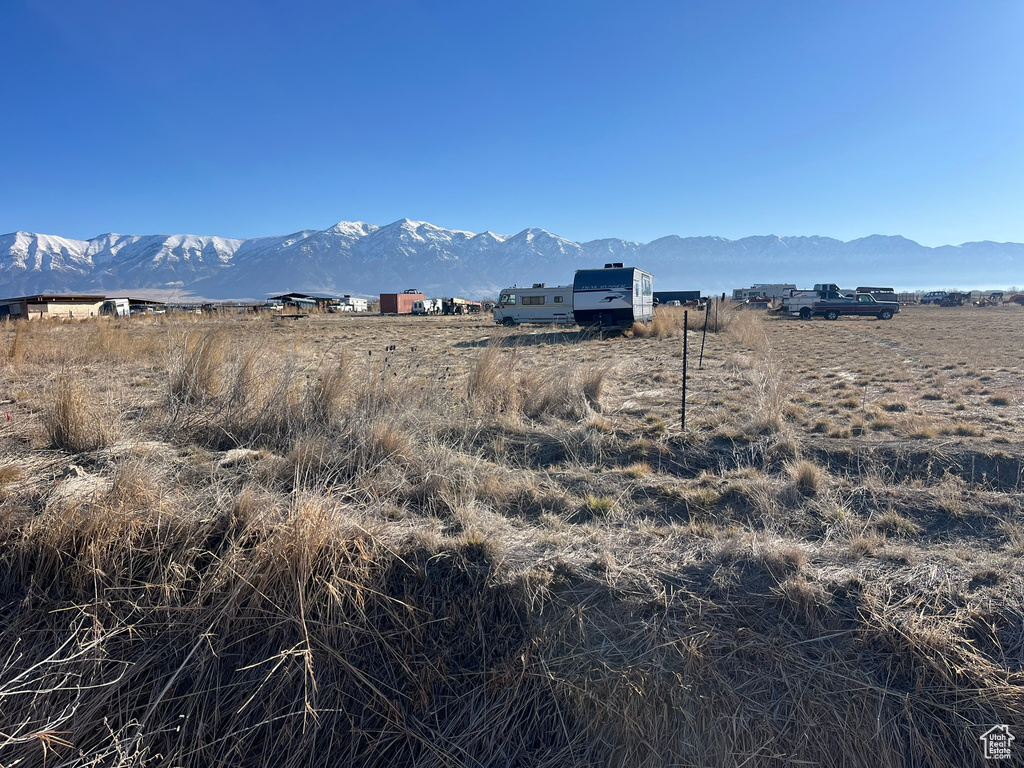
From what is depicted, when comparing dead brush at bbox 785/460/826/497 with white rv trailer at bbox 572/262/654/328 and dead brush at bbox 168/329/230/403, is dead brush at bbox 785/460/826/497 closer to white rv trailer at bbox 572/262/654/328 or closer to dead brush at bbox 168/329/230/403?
dead brush at bbox 168/329/230/403

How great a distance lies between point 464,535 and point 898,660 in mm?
2149

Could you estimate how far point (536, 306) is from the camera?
28.3 metres

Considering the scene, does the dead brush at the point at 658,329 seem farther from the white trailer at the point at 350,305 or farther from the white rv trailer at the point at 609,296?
the white trailer at the point at 350,305

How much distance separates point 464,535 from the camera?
9.76 feet

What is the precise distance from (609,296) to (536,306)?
8.02m

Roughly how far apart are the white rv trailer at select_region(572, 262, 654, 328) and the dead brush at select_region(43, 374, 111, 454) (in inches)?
705

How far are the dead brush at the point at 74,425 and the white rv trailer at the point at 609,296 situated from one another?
17901 mm

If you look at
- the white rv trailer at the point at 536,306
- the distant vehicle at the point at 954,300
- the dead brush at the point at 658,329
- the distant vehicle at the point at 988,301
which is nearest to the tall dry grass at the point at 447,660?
the dead brush at the point at 658,329

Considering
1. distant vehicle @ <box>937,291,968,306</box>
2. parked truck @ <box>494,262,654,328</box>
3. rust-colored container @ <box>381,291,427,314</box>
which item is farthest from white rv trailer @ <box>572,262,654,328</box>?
distant vehicle @ <box>937,291,968,306</box>

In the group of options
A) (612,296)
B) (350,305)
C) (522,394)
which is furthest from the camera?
(350,305)

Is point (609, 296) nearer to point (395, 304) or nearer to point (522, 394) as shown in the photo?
point (522, 394)

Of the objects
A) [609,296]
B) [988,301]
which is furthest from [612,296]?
[988,301]

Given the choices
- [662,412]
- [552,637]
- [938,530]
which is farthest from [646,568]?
[662,412]

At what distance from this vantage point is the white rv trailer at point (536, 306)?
27.7 m
